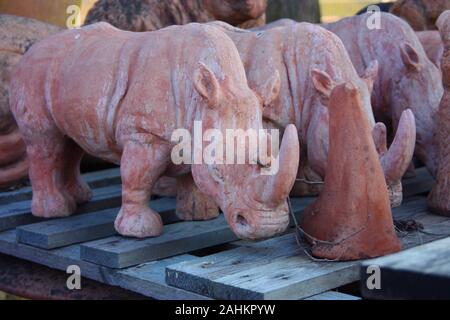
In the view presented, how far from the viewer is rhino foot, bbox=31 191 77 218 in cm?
276

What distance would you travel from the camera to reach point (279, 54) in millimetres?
2635

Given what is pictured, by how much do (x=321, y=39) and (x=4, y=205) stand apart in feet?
4.37

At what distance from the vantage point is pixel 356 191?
214cm

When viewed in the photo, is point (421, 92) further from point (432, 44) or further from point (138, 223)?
point (138, 223)

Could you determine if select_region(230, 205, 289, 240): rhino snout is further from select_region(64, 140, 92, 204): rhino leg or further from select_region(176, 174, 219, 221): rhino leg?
select_region(64, 140, 92, 204): rhino leg

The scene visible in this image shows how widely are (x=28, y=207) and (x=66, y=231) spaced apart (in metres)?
0.45

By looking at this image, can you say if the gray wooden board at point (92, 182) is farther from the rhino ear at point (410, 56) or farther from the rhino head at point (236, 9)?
the rhino ear at point (410, 56)

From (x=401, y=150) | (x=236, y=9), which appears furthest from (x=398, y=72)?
(x=236, y=9)

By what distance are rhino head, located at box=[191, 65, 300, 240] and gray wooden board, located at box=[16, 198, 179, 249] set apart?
0.50m

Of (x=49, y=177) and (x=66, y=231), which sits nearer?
(x=66, y=231)

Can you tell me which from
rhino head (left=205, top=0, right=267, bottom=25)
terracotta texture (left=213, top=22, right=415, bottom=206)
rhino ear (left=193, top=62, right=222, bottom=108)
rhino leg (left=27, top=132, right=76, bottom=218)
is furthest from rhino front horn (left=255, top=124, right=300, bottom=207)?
rhino head (left=205, top=0, right=267, bottom=25)

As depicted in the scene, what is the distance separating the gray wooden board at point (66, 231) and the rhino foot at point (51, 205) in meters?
0.05
